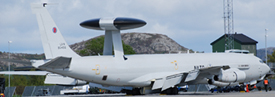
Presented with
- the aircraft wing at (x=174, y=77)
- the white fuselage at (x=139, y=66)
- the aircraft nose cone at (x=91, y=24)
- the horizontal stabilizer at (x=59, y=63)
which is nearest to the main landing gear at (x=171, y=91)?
the aircraft wing at (x=174, y=77)

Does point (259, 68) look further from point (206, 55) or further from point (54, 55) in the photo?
point (54, 55)

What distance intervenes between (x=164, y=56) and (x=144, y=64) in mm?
2449

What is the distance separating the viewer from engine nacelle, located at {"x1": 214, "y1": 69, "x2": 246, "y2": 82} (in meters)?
30.6

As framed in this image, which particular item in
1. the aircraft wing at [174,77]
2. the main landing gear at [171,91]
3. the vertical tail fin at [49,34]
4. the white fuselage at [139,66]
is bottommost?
the main landing gear at [171,91]

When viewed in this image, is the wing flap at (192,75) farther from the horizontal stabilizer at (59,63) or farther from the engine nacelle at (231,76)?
the horizontal stabilizer at (59,63)

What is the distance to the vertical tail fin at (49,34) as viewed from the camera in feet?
88.0

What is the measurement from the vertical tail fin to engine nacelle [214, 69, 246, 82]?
11.5 m

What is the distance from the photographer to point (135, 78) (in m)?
30.4

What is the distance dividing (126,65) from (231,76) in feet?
26.8

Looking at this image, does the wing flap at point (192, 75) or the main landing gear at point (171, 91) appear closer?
the wing flap at point (192, 75)

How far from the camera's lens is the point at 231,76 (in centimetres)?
3131

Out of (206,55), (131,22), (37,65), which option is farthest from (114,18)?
(206,55)

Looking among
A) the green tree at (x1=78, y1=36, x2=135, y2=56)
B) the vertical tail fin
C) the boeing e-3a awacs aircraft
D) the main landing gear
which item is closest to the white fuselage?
the boeing e-3a awacs aircraft

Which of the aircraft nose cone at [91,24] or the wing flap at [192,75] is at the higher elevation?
the aircraft nose cone at [91,24]
